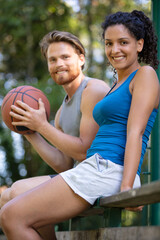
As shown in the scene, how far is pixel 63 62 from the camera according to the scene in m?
3.22

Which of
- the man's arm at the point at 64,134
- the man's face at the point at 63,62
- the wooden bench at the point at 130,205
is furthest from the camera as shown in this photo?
the man's face at the point at 63,62

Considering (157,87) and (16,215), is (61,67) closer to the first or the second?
(157,87)

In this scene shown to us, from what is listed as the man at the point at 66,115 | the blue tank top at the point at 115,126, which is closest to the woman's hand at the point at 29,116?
the man at the point at 66,115

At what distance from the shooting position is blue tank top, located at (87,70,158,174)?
228cm

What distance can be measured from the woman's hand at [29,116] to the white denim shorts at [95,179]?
2.47ft

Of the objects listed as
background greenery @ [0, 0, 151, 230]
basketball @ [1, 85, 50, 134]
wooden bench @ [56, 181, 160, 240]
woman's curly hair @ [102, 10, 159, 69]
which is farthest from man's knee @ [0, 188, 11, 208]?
background greenery @ [0, 0, 151, 230]

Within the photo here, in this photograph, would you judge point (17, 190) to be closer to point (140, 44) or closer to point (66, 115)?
point (66, 115)

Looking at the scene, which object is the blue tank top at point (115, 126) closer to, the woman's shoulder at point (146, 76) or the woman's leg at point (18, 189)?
the woman's shoulder at point (146, 76)

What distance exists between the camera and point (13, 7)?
1117 cm

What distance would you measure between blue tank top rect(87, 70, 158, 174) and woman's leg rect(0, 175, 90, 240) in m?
0.32

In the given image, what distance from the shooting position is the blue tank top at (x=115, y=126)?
2283 mm

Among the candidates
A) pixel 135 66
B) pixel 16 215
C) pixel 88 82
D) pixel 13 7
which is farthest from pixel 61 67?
pixel 13 7

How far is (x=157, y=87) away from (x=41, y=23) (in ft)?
32.8

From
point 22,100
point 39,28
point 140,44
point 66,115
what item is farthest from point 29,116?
point 39,28
